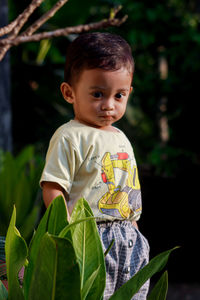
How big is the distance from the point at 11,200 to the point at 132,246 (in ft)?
5.58

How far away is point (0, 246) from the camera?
160 cm

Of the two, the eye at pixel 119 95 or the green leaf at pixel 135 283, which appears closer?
the green leaf at pixel 135 283

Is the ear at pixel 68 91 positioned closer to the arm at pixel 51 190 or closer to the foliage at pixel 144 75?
the arm at pixel 51 190

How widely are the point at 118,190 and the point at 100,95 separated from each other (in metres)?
0.32

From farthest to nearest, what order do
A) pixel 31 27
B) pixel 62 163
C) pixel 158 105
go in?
pixel 158 105
pixel 31 27
pixel 62 163

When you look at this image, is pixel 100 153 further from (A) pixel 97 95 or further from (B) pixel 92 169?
(A) pixel 97 95

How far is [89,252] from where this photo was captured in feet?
4.42

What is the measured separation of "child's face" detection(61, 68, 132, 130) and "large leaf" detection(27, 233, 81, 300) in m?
0.53

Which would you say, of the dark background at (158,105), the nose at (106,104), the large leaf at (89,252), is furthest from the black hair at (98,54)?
Result: the dark background at (158,105)

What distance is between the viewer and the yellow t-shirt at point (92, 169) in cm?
147

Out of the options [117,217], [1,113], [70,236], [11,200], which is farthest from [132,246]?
[1,113]

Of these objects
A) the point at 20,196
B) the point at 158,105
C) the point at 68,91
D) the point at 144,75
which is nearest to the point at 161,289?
the point at 68,91

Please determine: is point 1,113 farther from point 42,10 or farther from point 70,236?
point 70,236

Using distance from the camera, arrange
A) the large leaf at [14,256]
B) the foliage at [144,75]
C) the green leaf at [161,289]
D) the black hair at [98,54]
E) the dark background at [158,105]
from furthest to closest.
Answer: the foliage at [144,75]
the dark background at [158,105]
the black hair at [98,54]
the green leaf at [161,289]
the large leaf at [14,256]
